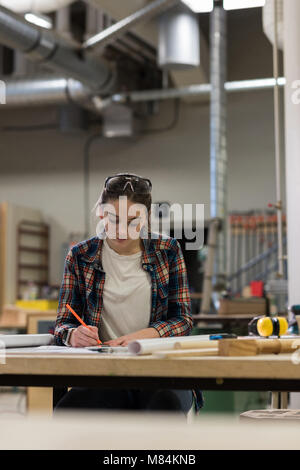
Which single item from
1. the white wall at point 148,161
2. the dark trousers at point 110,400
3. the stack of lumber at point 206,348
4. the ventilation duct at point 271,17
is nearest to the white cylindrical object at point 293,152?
the ventilation duct at point 271,17

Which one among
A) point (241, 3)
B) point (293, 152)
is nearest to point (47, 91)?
point (241, 3)

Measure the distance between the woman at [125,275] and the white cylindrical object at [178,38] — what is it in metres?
5.13

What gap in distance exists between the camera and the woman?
1.75 meters

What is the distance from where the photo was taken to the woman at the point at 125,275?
1.75 meters

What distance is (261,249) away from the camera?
29.0ft

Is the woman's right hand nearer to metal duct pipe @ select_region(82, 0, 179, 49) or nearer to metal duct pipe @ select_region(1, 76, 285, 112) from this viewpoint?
metal duct pipe @ select_region(82, 0, 179, 49)

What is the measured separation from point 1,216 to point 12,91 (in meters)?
1.85

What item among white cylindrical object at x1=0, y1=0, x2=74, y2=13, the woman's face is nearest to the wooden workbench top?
the woman's face

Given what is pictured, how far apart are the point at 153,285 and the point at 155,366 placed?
0.79m

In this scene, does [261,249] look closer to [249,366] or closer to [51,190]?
[51,190]

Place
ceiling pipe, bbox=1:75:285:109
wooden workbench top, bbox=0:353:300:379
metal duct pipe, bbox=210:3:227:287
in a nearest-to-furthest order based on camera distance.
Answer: wooden workbench top, bbox=0:353:300:379, metal duct pipe, bbox=210:3:227:287, ceiling pipe, bbox=1:75:285:109

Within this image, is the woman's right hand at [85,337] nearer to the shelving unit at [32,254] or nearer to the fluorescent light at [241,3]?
the fluorescent light at [241,3]

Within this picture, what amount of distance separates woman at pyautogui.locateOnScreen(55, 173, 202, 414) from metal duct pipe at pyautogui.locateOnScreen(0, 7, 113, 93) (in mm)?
5129

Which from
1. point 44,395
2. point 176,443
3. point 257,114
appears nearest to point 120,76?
point 257,114
